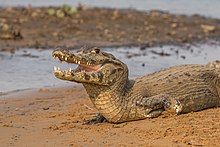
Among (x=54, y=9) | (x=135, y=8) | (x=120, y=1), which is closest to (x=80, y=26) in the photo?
(x=54, y=9)

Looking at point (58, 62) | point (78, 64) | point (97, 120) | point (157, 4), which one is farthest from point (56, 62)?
point (157, 4)

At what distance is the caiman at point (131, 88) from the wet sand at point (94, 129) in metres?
0.11

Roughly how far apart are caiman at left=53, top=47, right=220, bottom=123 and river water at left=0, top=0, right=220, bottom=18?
14.0m

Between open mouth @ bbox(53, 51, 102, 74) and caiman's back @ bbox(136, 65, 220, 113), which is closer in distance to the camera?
open mouth @ bbox(53, 51, 102, 74)

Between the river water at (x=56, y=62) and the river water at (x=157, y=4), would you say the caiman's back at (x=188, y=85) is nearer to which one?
the river water at (x=56, y=62)

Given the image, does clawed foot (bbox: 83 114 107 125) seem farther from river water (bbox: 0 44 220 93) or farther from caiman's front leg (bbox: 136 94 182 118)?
river water (bbox: 0 44 220 93)

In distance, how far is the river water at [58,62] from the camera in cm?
1081

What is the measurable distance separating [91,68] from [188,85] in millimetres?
1203

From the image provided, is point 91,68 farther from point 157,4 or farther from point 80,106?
point 157,4

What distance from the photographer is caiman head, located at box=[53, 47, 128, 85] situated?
6441 millimetres

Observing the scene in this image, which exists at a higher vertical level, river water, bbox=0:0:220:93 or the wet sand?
the wet sand

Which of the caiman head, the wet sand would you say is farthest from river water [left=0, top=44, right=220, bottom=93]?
the caiman head

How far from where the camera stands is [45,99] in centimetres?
923

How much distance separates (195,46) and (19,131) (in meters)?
8.91
